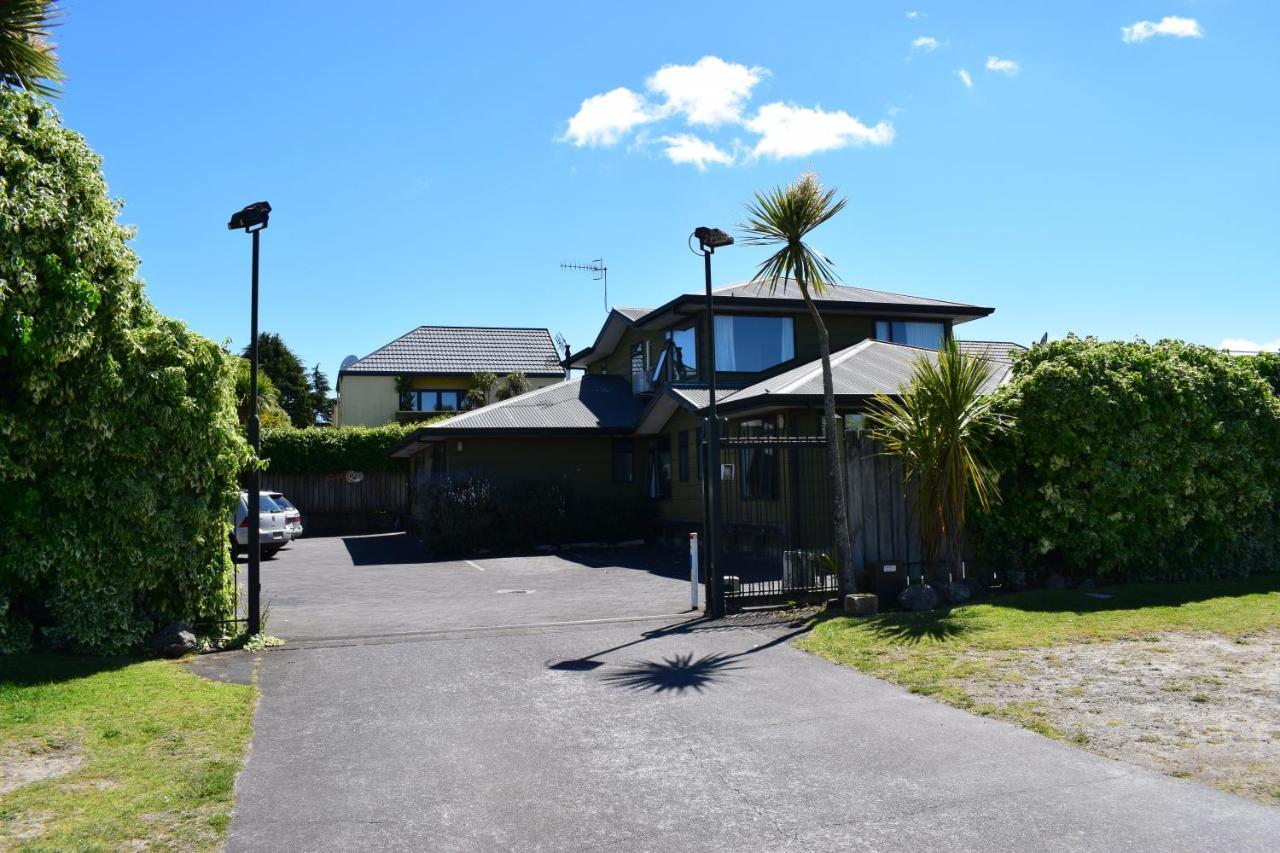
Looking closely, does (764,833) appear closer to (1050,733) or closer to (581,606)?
(1050,733)

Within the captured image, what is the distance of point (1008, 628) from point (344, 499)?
27.3 meters

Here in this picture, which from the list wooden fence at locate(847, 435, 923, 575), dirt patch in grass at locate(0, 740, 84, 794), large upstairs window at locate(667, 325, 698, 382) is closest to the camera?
dirt patch in grass at locate(0, 740, 84, 794)

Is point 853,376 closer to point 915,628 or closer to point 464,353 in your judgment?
point 915,628

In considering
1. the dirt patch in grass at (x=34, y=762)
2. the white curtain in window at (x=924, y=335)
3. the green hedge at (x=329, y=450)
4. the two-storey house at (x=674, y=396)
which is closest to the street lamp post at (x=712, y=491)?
the dirt patch in grass at (x=34, y=762)

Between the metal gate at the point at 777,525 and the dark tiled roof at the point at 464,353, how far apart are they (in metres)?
28.1

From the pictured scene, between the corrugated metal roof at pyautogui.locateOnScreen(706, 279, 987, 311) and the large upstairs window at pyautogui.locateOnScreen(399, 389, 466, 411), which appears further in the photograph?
the large upstairs window at pyautogui.locateOnScreen(399, 389, 466, 411)

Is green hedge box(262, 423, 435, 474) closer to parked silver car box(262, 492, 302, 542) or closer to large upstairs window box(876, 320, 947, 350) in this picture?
parked silver car box(262, 492, 302, 542)

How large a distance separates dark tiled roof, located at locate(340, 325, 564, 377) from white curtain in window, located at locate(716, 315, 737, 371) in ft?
80.5

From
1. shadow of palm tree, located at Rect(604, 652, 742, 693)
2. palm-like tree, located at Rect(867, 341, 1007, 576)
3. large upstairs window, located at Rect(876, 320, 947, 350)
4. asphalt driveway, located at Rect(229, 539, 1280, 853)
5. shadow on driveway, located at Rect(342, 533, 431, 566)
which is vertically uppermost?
large upstairs window, located at Rect(876, 320, 947, 350)

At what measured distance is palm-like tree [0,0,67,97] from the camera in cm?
913

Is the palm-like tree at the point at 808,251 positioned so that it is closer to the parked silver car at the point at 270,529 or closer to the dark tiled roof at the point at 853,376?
the dark tiled roof at the point at 853,376

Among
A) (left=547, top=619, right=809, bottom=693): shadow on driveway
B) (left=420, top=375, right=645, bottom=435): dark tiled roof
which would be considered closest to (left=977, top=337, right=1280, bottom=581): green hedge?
(left=547, top=619, right=809, bottom=693): shadow on driveway

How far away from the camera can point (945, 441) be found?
11.9 metres

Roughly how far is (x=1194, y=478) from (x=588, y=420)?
51.5 feet
